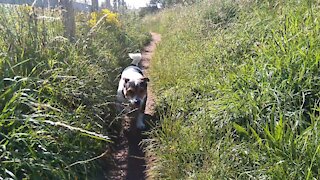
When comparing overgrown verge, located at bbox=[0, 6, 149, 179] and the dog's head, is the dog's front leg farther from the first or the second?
Answer: overgrown verge, located at bbox=[0, 6, 149, 179]

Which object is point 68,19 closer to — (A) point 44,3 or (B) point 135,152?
(A) point 44,3

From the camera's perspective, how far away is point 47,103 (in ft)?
9.36

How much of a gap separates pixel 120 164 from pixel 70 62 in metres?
1.24

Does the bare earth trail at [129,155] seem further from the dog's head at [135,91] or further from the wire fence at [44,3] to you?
the wire fence at [44,3]

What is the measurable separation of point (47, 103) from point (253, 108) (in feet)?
5.67

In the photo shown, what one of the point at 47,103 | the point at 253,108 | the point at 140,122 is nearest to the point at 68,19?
the point at 140,122

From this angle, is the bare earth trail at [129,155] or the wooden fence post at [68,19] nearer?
the bare earth trail at [129,155]

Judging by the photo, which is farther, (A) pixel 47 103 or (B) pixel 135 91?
(B) pixel 135 91

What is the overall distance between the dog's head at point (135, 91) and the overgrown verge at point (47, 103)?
26 centimetres

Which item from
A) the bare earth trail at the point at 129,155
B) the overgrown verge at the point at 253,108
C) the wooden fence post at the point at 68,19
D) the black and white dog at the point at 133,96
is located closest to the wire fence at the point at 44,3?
the wooden fence post at the point at 68,19

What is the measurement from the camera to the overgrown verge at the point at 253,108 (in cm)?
244

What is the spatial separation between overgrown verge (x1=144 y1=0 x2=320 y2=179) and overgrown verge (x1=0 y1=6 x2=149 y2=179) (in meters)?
0.76

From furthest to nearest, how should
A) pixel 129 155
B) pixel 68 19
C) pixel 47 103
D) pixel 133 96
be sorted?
pixel 68 19
pixel 133 96
pixel 129 155
pixel 47 103

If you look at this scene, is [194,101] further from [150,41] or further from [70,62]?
[150,41]
